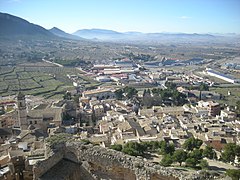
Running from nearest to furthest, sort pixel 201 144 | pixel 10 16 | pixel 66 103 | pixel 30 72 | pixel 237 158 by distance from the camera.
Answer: pixel 237 158 → pixel 201 144 → pixel 66 103 → pixel 30 72 → pixel 10 16

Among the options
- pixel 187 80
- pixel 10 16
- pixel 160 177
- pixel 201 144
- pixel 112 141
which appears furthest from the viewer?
pixel 10 16

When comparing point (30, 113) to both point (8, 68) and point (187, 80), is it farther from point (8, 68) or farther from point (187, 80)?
point (8, 68)

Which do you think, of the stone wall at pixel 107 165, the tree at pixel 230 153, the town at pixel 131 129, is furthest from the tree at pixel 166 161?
the stone wall at pixel 107 165

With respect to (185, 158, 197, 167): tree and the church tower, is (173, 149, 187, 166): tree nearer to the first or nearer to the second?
(185, 158, 197, 167): tree

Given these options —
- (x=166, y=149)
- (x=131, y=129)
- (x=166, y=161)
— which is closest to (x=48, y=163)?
(x=166, y=161)

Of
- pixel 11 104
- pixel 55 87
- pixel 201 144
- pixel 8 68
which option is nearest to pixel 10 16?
pixel 8 68

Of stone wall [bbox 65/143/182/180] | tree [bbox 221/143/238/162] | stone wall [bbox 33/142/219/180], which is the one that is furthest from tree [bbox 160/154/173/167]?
stone wall [bbox 65/143/182/180]

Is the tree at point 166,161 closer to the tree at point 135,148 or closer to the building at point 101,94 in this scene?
the tree at point 135,148
